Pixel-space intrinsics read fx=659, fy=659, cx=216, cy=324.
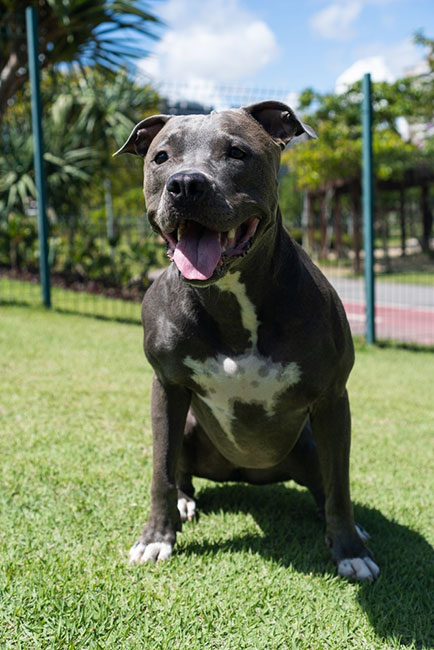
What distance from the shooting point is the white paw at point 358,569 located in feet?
8.16

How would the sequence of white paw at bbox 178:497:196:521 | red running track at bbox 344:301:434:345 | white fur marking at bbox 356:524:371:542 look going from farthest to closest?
red running track at bbox 344:301:434:345 → white paw at bbox 178:497:196:521 → white fur marking at bbox 356:524:371:542

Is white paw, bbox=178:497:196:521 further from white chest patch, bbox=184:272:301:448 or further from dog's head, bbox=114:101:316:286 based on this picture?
dog's head, bbox=114:101:316:286

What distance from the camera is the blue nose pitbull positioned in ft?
6.98

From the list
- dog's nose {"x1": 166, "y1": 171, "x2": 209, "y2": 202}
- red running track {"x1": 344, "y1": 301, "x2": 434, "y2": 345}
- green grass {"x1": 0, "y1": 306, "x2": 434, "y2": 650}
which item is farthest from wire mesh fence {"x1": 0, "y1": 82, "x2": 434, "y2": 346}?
dog's nose {"x1": 166, "y1": 171, "x2": 209, "y2": 202}

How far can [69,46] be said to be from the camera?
10.9 m

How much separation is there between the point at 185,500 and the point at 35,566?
0.82m

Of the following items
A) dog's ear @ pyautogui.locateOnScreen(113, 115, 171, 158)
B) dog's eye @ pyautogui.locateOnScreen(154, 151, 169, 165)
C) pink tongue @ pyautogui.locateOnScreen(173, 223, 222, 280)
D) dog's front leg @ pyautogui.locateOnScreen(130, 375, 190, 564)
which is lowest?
dog's front leg @ pyautogui.locateOnScreen(130, 375, 190, 564)

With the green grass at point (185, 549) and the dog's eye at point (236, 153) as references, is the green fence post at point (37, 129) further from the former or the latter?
the dog's eye at point (236, 153)

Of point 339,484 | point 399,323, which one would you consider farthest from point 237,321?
point 399,323

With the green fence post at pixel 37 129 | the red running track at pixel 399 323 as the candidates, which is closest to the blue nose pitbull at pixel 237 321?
the green fence post at pixel 37 129

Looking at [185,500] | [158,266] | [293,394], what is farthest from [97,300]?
[293,394]

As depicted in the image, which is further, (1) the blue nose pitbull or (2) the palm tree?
(2) the palm tree

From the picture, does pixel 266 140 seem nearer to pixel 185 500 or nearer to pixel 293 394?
pixel 293 394

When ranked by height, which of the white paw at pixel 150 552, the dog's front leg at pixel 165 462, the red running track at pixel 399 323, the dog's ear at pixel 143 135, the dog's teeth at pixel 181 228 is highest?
the dog's ear at pixel 143 135
